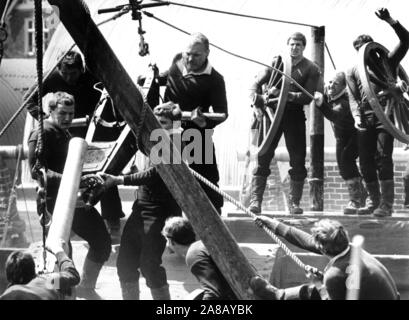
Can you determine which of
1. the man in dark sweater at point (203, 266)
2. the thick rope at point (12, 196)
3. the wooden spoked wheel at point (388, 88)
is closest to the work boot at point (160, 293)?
the man in dark sweater at point (203, 266)

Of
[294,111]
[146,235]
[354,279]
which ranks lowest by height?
[354,279]

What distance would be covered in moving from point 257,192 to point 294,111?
76 centimetres

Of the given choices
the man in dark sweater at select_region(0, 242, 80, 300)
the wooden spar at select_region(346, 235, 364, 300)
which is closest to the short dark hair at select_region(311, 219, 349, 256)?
the wooden spar at select_region(346, 235, 364, 300)

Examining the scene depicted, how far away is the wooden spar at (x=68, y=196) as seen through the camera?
722cm

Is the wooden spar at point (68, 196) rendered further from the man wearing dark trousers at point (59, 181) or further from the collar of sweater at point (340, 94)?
the collar of sweater at point (340, 94)

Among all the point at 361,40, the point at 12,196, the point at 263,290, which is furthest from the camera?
the point at 12,196

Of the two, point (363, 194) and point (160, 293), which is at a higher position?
point (363, 194)

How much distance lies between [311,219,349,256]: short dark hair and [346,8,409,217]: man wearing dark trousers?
3314 millimetres

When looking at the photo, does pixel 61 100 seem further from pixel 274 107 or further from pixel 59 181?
pixel 274 107

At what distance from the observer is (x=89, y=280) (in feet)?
28.5

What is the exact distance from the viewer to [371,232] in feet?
31.7

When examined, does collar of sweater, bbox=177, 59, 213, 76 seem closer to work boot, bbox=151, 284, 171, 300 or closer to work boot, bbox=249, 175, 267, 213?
work boot, bbox=249, 175, 267, 213

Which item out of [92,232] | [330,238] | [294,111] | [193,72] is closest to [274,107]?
[294,111]
